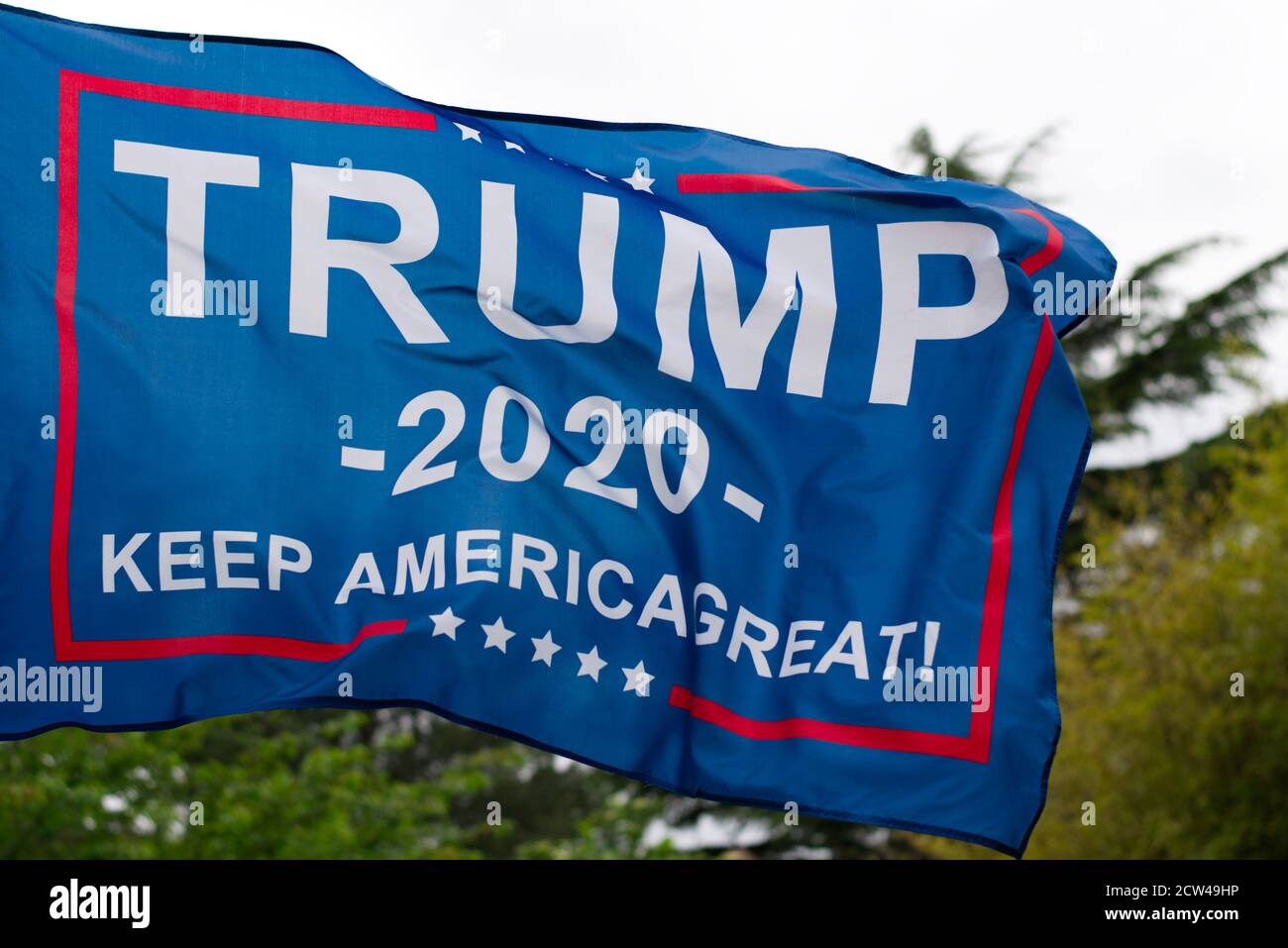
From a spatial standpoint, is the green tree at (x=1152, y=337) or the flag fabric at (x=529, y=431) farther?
the green tree at (x=1152, y=337)

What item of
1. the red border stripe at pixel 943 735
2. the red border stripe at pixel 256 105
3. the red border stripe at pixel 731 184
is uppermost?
the red border stripe at pixel 256 105

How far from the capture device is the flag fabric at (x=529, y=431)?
174 inches

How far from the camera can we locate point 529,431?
4.93 meters

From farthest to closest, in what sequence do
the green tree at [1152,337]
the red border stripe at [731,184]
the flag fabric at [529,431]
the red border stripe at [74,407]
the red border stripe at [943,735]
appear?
the green tree at [1152,337] < the red border stripe at [731,184] < the red border stripe at [943,735] < the flag fabric at [529,431] < the red border stripe at [74,407]

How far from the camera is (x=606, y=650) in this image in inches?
187

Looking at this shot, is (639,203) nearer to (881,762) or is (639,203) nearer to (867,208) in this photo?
(867,208)

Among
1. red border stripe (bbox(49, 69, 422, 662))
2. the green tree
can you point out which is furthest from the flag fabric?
the green tree

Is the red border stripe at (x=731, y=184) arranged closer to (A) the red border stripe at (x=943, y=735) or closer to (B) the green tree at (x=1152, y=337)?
(A) the red border stripe at (x=943, y=735)

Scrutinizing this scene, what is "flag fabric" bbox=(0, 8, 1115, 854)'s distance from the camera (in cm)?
442

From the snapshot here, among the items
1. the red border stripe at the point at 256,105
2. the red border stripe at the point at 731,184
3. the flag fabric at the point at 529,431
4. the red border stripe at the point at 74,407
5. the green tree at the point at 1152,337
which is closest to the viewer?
the red border stripe at the point at 74,407

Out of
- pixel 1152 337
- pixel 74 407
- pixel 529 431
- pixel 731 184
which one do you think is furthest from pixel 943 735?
pixel 1152 337

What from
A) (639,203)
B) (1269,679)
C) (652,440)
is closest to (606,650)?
(652,440)

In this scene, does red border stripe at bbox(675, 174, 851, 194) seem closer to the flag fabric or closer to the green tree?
the flag fabric

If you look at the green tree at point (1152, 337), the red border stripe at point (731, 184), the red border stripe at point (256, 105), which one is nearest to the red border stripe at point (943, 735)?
the red border stripe at point (731, 184)
